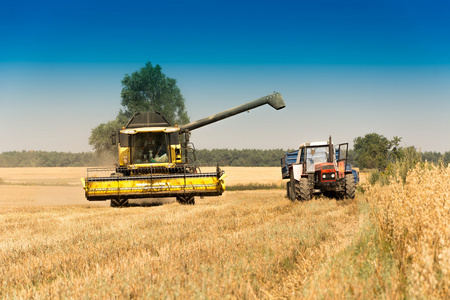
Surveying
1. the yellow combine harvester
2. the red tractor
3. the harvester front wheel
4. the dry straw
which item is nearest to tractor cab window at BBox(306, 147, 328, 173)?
the red tractor

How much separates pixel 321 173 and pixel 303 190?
832mm

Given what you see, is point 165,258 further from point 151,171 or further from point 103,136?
point 103,136

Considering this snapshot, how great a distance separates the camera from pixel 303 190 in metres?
12.8

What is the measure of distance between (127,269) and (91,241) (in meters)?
2.27

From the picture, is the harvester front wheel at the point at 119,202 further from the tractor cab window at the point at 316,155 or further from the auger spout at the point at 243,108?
the tractor cab window at the point at 316,155

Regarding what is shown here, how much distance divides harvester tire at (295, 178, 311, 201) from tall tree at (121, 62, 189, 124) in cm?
3511

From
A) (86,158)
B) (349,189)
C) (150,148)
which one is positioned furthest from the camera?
(86,158)

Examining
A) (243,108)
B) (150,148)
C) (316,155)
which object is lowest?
(316,155)

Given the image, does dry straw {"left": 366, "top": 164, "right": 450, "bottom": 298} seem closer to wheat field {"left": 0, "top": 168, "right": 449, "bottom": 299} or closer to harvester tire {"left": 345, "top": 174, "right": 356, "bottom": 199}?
wheat field {"left": 0, "top": 168, "right": 449, "bottom": 299}

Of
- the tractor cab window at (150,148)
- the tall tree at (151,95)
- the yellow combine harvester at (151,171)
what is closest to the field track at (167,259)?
the yellow combine harvester at (151,171)

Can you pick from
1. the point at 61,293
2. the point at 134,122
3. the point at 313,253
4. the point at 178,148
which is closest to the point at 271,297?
the point at 313,253

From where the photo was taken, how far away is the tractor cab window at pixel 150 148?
45.5 feet

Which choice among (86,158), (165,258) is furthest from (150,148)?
(86,158)

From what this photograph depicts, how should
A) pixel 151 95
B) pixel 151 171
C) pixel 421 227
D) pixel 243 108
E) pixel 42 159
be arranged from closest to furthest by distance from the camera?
1. pixel 421 227
2. pixel 151 171
3. pixel 243 108
4. pixel 151 95
5. pixel 42 159
